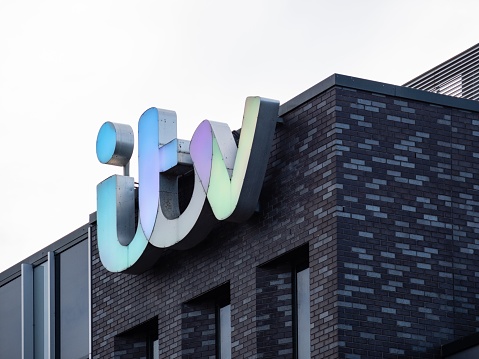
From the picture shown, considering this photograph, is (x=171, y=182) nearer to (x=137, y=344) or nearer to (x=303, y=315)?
(x=303, y=315)

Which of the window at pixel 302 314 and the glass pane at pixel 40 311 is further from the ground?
the glass pane at pixel 40 311

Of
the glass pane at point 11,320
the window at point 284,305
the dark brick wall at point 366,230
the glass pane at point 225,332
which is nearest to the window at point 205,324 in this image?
the glass pane at point 225,332

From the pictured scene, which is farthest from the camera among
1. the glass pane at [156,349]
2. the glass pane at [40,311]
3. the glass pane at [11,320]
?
the glass pane at [11,320]

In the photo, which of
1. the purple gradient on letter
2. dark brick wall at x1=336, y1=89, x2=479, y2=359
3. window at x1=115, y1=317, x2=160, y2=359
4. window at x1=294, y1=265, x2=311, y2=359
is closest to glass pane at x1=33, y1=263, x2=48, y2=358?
window at x1=115, y1=317, x2=160, y2=359

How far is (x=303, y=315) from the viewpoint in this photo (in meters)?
26.3

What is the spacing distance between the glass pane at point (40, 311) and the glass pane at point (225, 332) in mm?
6739

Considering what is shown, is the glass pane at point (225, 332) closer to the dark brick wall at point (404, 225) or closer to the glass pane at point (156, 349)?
the glass pane at point (156, 349)

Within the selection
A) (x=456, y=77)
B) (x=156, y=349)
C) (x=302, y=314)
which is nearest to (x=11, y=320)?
(x=156, y=349)

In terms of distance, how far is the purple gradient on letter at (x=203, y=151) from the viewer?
27.0 metres

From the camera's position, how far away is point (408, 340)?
25.1 meters

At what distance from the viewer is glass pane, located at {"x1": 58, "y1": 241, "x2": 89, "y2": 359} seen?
3278 centimetres

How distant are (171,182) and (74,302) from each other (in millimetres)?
5687

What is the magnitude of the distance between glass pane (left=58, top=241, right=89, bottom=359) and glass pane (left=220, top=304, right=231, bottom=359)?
472cm

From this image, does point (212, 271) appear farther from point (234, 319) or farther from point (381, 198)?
point (381, 198)
